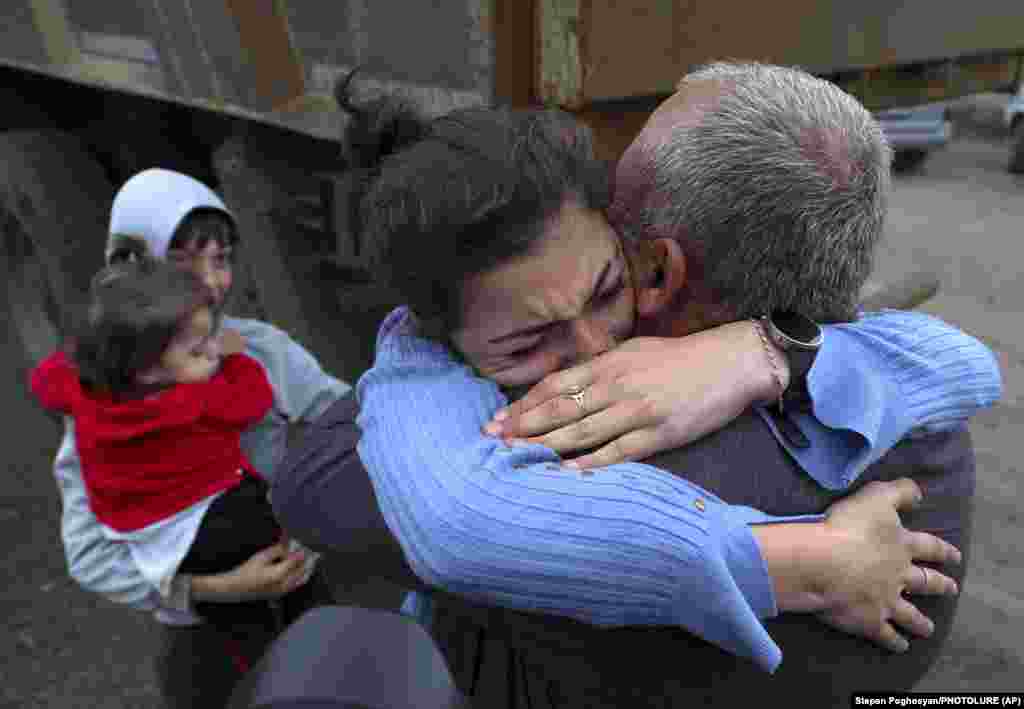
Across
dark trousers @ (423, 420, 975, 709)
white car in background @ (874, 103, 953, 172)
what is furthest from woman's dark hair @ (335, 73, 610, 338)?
white car in background @ (874, 103, 953, 172)

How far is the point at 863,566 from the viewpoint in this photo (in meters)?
0.86

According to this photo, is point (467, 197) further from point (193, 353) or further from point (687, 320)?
point (193, 353)

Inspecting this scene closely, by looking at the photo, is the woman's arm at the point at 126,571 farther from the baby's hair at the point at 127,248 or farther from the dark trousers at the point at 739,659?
the dark trousers at the point at 739,659

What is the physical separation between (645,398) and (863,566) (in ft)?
0.93

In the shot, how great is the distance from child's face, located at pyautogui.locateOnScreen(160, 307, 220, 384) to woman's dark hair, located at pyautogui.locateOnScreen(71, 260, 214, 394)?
0.02 metres

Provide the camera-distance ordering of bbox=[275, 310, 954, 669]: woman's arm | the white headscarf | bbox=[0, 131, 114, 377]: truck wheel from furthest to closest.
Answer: bbox=[0, 131, 114, 377]: truck wheel, the white headscarf, bbox=[275, 310, 954, 669]: woman's arm

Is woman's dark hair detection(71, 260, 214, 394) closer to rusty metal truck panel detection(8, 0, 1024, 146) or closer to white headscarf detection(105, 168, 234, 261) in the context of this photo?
white headscarf detection(105, 168, 234, 261)

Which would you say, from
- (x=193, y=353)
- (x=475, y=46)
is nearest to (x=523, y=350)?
(x=475, y=46)

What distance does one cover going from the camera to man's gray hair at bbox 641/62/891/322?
0.87m

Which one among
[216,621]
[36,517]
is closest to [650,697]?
[216,621]

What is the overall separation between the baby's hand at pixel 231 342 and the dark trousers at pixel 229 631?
31 cm

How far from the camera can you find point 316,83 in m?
2.23

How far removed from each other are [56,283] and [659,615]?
352 cm

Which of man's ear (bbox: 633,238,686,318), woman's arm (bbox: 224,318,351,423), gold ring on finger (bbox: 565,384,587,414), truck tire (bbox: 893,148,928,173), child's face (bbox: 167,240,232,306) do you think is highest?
man's ear (bbox: 633,238,686,318)
